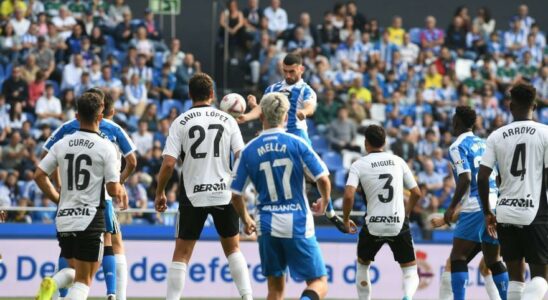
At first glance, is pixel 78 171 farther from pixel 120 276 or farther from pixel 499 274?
pixel 499 274

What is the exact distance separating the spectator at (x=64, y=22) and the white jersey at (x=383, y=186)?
513 inches

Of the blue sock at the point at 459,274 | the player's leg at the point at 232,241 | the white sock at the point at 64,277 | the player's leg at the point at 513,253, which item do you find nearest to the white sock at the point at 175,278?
the player's leg at the point at 232,241

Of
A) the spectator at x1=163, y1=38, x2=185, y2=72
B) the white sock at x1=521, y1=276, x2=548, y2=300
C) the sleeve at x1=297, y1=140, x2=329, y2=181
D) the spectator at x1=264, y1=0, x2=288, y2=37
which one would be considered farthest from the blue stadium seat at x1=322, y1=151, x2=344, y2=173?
the sleeve at x1=297, y1=140, x2=329, y2=181

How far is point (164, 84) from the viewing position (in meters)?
24.0

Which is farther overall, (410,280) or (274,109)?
(410,280)

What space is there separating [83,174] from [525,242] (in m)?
4.24

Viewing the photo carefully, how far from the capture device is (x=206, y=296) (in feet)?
60.4

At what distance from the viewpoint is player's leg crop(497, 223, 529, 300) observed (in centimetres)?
1076

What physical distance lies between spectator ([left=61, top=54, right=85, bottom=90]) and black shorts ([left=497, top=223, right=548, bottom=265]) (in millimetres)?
14092

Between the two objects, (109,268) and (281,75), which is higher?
(281,75)

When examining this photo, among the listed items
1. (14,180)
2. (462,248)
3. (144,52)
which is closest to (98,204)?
(462,248)

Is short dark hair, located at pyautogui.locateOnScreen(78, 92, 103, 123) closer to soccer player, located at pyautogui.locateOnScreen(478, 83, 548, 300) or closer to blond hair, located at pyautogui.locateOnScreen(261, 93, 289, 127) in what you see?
blond hair, located at pyautogui.locateOnScreen(261, 93, 289, 127)

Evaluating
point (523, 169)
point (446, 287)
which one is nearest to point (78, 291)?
point (523, 169)

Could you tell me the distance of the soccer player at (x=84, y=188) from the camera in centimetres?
1088
